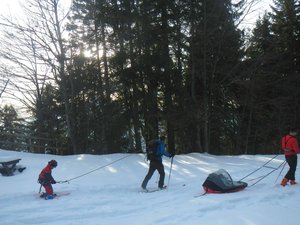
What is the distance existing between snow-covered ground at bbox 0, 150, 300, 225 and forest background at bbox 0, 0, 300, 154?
7.35 meters

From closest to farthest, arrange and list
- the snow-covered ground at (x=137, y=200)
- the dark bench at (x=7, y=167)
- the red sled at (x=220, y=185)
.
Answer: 1. the snow-covered ground at (x=137, y=200)
2. the red sled at (x=220, y=185)
3. the dark bench at (x=7, y=167)

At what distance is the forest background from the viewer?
21.3 meters

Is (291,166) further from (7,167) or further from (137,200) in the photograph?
(7,167)

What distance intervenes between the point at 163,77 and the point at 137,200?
13717 millimetres

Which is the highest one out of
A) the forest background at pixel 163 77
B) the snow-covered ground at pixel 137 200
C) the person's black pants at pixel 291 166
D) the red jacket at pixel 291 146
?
the forest background at pixel 163 77

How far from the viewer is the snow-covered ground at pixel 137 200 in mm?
7508

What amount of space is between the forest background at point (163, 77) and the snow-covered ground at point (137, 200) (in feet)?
24.1

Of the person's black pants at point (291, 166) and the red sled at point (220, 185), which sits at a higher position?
the person's black pants at point (291, 166)

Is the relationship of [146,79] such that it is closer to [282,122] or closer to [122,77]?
[122,77]

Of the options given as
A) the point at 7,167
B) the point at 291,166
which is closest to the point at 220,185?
the point at 291,166

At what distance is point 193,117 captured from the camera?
21.0 meters

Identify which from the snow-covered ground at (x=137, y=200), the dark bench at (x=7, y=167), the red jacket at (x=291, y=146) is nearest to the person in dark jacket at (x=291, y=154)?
the red jacket at (x=291, y=146)

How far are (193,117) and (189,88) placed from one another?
2985mm

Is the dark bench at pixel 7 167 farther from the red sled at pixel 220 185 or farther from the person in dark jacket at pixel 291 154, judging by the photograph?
the person in dark jacket at pixel 291 154
